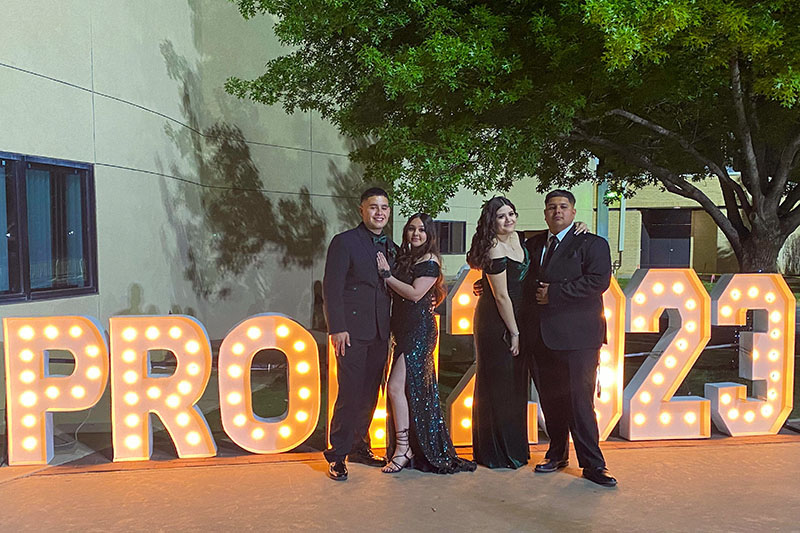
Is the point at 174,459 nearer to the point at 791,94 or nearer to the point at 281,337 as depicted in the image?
the point at 281,337

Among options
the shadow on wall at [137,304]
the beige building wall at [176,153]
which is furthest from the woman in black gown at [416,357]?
the shadow on wall at [137,304]

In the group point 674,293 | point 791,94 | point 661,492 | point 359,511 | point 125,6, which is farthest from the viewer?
point 125,6

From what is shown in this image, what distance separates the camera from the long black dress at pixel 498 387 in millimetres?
4688

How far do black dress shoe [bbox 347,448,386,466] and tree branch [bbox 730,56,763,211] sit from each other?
21.6 feet

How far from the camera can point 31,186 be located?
718cm

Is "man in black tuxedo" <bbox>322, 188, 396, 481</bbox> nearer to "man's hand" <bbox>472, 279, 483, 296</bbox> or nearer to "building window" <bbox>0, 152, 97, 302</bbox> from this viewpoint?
"man's hand" <bbox>472, 279, 483, 296</bbox>

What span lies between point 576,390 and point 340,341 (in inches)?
70.1

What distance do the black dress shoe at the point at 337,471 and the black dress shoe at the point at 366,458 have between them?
11.7 inches

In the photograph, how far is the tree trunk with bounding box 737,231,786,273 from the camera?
9.66 metres

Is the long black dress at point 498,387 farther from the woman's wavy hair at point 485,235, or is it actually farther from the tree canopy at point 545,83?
the tree canopy at point 545,83

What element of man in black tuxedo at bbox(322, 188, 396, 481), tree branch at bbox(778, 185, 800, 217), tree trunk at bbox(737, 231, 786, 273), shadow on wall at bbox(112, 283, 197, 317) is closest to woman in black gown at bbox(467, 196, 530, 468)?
man in black tuxedo at bbox(322, 188, 396, 481)

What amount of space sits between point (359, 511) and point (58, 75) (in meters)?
6.60

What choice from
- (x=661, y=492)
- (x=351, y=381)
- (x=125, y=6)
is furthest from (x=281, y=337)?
(x=125, y=6)

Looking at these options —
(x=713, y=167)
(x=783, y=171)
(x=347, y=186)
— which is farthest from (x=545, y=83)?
(x=347, y=186)
